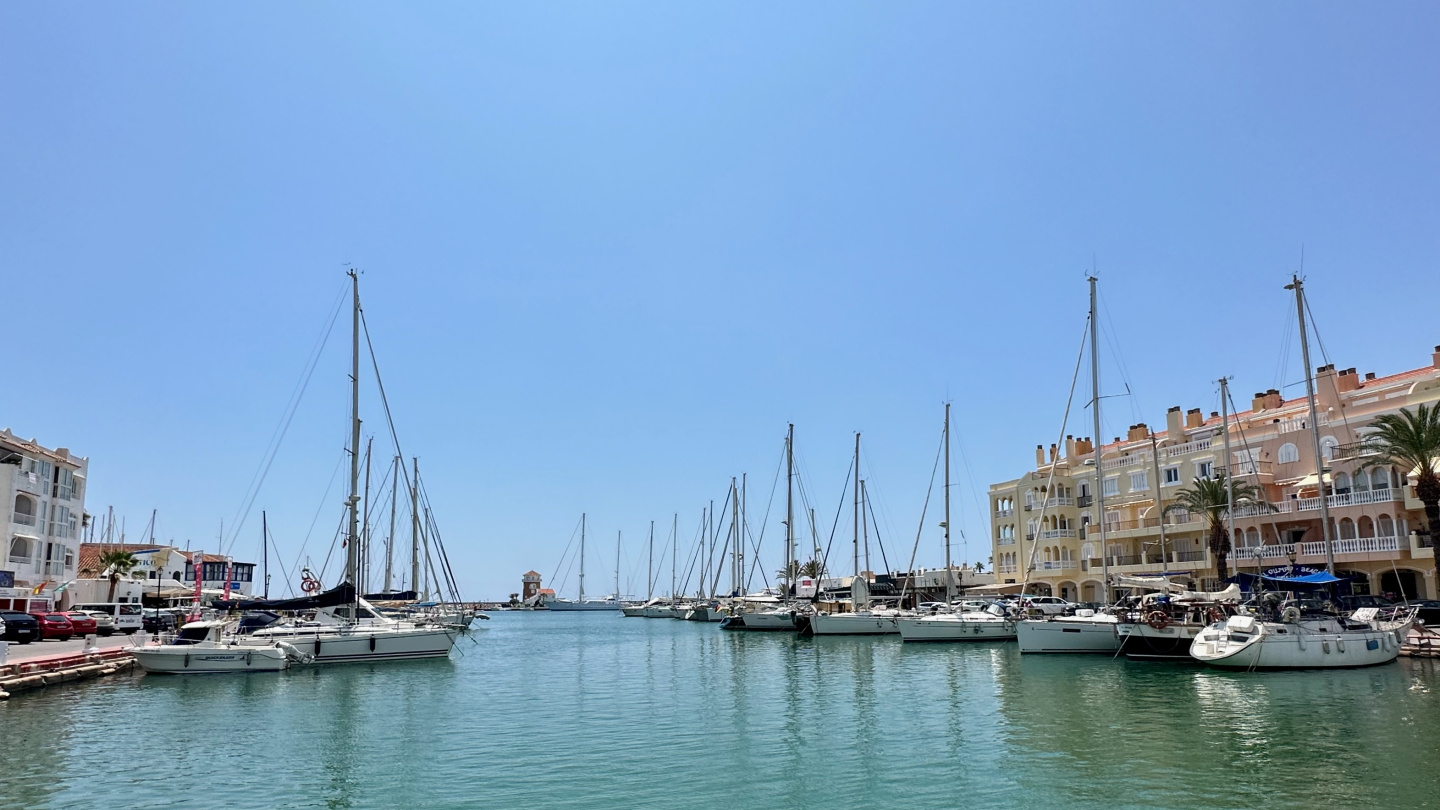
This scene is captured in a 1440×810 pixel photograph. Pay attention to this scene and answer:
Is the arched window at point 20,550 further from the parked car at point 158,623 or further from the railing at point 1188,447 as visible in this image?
the railing at point 1188,447

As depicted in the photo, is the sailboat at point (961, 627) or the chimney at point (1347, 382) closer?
the sailboat at point (961, 627)

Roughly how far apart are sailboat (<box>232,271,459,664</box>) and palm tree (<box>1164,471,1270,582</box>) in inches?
1736

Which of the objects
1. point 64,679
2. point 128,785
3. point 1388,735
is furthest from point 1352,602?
point 64,679

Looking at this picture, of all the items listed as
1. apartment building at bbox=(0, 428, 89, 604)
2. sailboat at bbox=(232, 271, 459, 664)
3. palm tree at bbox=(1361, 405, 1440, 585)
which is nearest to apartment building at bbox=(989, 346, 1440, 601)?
palm tree at bbox=(1361, 405, 1440, 585)

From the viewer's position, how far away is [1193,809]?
1577cm

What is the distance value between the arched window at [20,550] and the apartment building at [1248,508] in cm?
6172

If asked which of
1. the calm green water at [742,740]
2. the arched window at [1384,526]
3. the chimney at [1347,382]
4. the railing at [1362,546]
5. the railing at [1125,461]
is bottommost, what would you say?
the calm green water at [742,740]

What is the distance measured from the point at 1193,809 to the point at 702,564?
96348mm

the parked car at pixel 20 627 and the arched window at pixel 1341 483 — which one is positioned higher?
the arched window at pixel 1341 483

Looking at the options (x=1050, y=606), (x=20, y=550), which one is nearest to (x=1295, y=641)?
(x=1050, y=606)

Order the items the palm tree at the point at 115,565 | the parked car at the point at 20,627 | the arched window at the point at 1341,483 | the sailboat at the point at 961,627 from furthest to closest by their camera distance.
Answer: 1. the palm tree at the point at 115,565
2. the sailboat at the point at 961,627
3. the arched window at the point at 1341,483
4. the parked car at the point at 20,627

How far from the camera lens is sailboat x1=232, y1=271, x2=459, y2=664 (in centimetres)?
4022

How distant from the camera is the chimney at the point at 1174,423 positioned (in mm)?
66062

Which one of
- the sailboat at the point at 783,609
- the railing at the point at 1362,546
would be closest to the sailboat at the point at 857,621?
the sailboat at the point at 783,609
